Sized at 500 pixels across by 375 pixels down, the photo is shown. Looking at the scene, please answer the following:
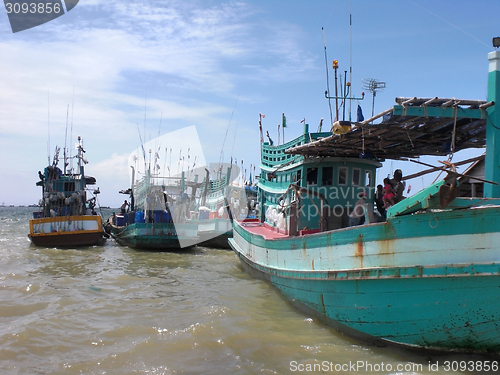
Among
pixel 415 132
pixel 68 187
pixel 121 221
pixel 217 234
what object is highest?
pixel 415 132

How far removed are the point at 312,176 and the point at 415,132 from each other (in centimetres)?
362

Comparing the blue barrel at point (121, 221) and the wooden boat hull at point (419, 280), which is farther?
the blue barrel at point (121, 221)

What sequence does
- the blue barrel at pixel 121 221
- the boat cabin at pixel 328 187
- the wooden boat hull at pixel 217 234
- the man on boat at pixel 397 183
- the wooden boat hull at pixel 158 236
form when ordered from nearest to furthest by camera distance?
1. the man on boat at pixel 397 183
2. the boat cabin at pixel 328 187
3. the wooden boat hull at pixel 158 236
4. the wooden boat hull at pixel 217 234
5. the blue barrel at pixel 121 221

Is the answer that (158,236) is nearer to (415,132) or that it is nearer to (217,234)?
(217,234)

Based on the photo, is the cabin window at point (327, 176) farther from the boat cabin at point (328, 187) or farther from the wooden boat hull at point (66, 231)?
the wooden boat hull at point (66, 231)

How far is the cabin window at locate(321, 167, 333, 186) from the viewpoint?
11.2 m

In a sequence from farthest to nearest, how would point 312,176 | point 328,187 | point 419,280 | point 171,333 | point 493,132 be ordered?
point 312,176, point 328,187, point 171,333, point 493,132, point 419,280

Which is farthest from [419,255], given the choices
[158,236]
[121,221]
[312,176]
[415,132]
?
[121,221]

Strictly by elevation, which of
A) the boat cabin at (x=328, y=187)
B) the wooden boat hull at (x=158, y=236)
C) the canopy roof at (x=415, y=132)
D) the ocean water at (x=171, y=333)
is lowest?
the ocean water at (x=171, y=333)

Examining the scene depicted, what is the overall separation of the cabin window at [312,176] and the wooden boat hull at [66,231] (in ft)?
48.2

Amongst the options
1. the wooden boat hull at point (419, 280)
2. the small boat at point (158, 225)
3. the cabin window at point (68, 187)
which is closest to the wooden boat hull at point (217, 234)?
the small boat at point (158, 225)

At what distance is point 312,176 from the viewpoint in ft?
37.6

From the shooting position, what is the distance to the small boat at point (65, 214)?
21328mm

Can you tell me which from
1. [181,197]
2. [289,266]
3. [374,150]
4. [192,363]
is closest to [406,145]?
[374,150]
